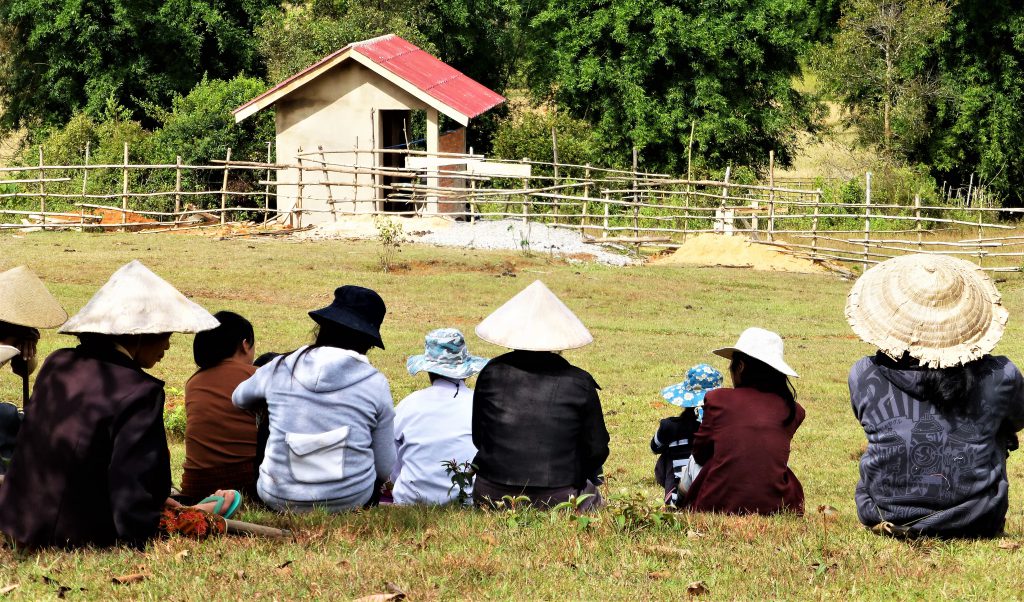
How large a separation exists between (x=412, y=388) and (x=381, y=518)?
244 inches

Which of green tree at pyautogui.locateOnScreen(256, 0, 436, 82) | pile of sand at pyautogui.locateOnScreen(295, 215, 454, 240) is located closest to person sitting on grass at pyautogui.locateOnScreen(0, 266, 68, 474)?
pile of sand at pyautogui.locateOnScreen(295, 215, 454, 240)

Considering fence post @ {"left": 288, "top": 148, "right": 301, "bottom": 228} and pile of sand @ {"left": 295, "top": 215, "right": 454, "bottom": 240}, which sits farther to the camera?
fence post @ {"left": 288, "top": 148, "right": 301, "bottom": 228}

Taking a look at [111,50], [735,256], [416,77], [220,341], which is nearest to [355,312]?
[220,341]

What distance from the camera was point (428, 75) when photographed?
29406mm

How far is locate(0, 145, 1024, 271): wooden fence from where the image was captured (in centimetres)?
2597

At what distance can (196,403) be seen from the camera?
614cm

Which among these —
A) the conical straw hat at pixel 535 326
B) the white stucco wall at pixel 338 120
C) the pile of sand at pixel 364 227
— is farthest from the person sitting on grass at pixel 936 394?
the white stucco wall at pixel 338 120

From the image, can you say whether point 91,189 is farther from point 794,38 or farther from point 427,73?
point 794,38

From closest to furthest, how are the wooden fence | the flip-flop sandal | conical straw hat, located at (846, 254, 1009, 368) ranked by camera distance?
1. conical straw hat, located at (846, 254, 1009, 368)
2. the flip-flop sandal
3. the wooden fence

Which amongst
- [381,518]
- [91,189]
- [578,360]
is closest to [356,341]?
[381,518]

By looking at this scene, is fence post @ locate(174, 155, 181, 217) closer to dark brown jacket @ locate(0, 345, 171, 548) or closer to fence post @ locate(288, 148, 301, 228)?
fence post @ locate(288, 148, 301, 228)

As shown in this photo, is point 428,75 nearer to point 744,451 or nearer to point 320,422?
point 744,451

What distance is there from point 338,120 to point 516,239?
6.53m

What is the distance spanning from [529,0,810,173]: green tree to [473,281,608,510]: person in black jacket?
103ft
